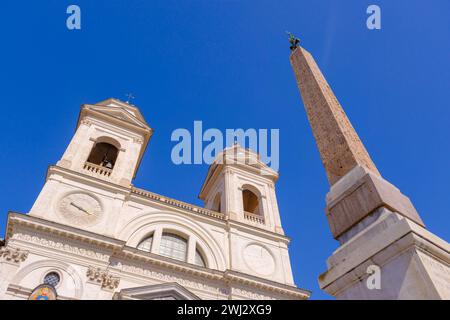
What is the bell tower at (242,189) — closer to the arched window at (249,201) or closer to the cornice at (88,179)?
the arched window at (249,201)

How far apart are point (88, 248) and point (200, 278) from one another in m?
5.14

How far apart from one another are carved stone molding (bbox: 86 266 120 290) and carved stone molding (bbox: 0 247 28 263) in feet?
7.81

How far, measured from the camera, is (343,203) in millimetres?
3988

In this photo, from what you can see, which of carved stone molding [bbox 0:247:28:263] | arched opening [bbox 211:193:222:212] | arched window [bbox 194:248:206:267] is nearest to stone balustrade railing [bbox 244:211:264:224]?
arched opening [bbox 211:193:222:212]

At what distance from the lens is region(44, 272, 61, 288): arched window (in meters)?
11.9

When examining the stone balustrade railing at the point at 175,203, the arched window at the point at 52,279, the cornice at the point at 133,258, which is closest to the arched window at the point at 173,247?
the cornice at the point at 133,258

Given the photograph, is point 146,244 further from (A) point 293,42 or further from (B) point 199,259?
(A) point 293,42

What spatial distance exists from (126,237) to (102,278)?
281 cm

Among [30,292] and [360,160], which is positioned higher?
[30,292]

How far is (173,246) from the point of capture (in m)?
16.6

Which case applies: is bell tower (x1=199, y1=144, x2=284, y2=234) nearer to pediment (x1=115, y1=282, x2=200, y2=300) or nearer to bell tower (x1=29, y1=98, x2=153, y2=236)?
bell tower (x1=29, y1=98, x2=153, y2=236)

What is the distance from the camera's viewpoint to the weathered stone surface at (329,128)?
4.75 metres
